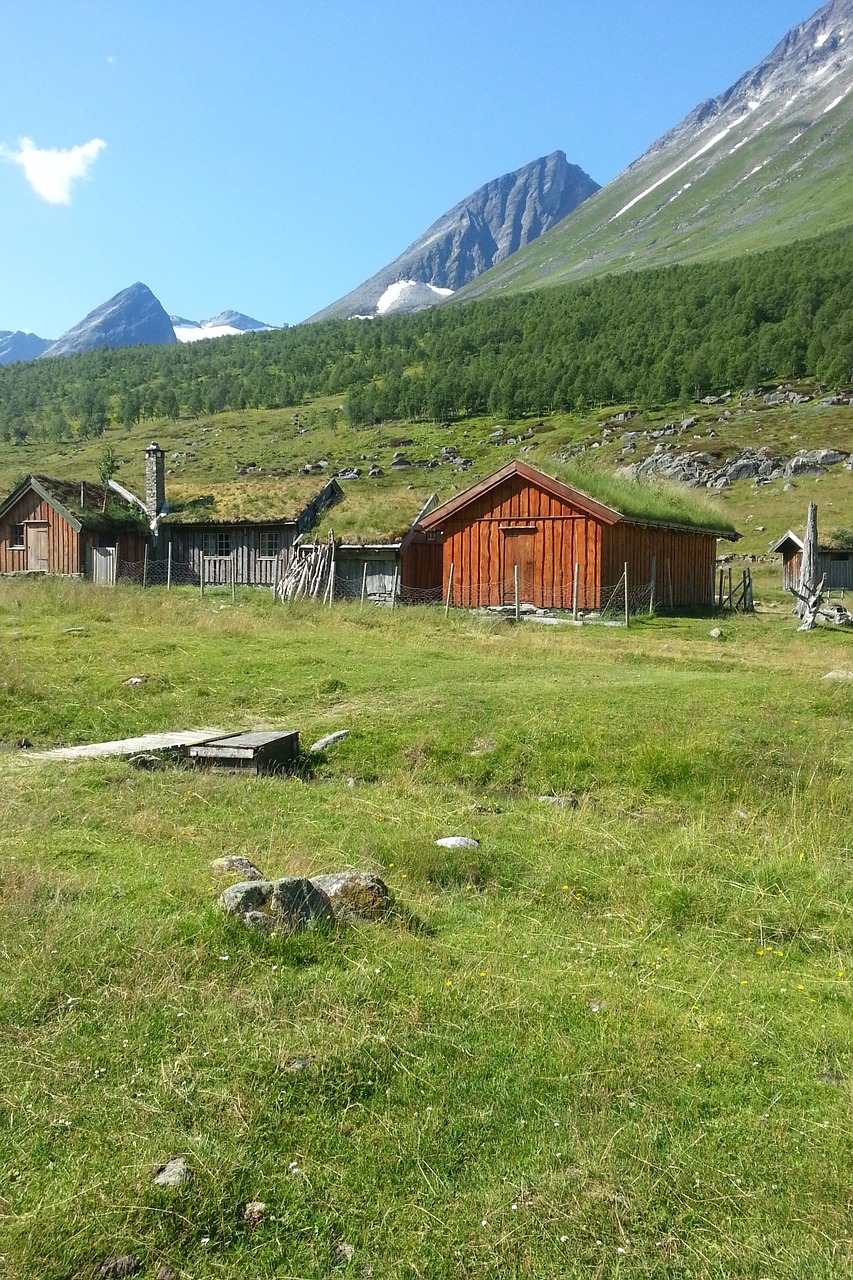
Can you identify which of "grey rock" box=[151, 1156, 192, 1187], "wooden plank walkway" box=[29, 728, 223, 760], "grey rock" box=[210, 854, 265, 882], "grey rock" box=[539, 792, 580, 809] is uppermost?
"wooden plank walkway" box=[29, 728, 223, 760]

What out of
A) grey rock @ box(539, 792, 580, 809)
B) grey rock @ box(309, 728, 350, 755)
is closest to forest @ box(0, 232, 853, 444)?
grey rock @ box(309, 728, 350, 755)

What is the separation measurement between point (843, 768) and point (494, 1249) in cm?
899

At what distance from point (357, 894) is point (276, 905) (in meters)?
0.67

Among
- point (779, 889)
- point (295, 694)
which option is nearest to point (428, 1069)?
point (779, 889)

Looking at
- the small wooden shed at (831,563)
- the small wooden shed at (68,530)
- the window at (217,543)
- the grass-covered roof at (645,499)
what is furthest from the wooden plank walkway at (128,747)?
the small wooden shed at (831,563)

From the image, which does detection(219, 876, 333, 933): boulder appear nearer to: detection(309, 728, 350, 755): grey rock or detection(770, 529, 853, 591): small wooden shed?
detection(309, 728, 350, 755): grey rock

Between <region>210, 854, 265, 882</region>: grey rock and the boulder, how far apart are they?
0.72m

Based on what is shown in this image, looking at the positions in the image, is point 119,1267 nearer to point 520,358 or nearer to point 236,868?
point 236,868

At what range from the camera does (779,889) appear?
25.1 feet

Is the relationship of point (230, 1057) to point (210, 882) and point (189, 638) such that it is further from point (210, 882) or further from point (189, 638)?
point (189, 638)

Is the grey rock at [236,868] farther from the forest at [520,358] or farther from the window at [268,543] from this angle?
the forest at [520,358]

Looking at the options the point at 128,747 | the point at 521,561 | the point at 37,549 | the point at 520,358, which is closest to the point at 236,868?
the point at 128,747

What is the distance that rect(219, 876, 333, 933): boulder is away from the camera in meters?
6.02

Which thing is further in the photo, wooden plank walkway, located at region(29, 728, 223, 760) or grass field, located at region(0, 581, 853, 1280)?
wooden plank walkway, located at region(29, 728, 223, 760)
